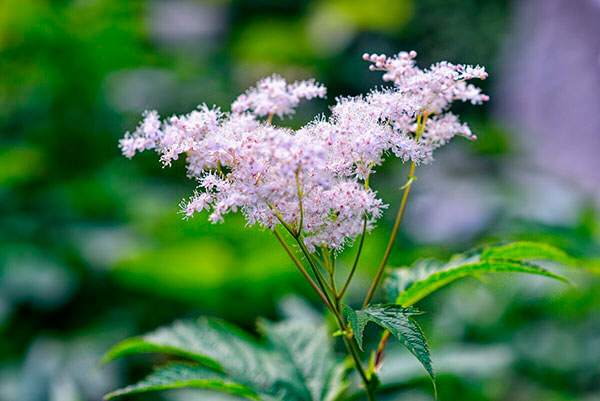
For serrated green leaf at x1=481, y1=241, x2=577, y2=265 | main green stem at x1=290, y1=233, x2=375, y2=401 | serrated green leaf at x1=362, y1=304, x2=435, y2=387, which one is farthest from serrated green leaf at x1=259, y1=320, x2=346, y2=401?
serrated green leaf at x1=481, y1=241, x2=577, y2=265

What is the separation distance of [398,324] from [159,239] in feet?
12.7

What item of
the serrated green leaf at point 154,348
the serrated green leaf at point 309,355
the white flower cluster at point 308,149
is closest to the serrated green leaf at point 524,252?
the white flower cluster at point 308,149

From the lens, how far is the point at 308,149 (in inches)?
47.9

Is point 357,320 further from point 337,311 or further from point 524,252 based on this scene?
point 524,252

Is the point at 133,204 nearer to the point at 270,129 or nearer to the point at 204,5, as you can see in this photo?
the point at 270,129

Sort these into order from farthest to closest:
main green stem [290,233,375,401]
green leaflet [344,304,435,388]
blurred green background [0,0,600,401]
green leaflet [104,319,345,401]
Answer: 1. blurred green background [0,0,600,401]
2. green leaflet [104,319,345,401]
3. main green stem [290,233,375,401]
4. green leaflet [344,304,435,388]

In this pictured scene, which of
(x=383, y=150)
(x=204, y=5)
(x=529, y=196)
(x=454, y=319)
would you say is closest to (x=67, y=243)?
(x=454, y=319)

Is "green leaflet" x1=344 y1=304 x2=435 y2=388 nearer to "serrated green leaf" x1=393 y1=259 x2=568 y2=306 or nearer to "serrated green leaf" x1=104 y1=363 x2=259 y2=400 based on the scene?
"serrated green leaf" x1=393 y1=259 x2=568 y2=306

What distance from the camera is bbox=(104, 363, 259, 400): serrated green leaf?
1538 millimetres

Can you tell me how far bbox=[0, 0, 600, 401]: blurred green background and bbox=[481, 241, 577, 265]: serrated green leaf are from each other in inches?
19.3

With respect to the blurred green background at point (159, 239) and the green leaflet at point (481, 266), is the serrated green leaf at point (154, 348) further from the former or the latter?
the blurred green background at point (159, 239)

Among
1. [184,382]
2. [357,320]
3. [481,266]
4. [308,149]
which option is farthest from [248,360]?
[308,149]

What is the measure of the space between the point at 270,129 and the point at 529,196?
534 cm

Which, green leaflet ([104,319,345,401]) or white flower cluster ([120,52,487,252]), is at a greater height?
white flower cluster ([120,52,487,252])
